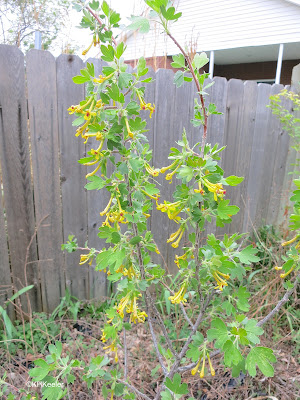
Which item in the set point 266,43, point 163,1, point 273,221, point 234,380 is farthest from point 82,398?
point 266,43

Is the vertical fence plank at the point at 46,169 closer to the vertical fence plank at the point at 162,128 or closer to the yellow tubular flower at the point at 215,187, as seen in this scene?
the vertical fence plank at the point at 162,128

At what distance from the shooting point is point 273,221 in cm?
377

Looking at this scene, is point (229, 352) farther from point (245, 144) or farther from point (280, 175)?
point (280, 175)

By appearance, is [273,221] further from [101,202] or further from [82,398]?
[82,398]

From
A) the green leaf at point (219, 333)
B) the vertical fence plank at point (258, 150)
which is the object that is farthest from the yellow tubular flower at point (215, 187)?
the vertical fence plank at point (258, 150)

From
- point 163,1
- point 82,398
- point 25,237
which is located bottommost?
point 82,398

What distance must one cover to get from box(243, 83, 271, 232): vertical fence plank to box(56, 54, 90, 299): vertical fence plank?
1805mm

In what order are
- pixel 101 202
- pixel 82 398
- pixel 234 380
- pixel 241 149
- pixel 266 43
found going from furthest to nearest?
pixel 266 43 → pixel 241 149 → pixel 101 202 → pixel 234 380 → pixel 82 398

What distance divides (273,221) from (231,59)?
9583mm

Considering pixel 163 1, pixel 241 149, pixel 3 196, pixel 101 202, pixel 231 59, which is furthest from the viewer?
pixel 231 59

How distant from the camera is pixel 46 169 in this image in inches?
83.0

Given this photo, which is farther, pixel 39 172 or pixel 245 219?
pixel 245 219

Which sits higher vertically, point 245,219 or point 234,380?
point 245,219

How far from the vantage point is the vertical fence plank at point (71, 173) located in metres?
2.04
